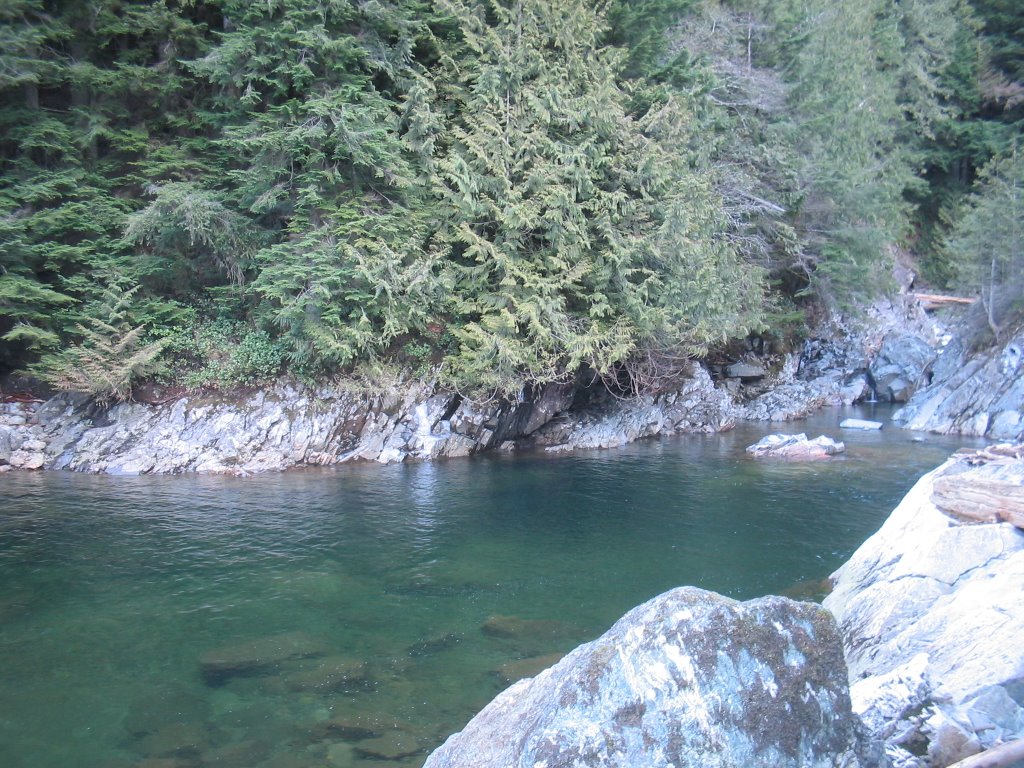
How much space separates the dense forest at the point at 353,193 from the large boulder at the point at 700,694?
47.9 ft

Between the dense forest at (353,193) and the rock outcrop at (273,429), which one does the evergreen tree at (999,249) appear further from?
the rock outcrop at (273,429)

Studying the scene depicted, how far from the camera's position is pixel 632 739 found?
152 inches

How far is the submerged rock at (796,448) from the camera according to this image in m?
20.1

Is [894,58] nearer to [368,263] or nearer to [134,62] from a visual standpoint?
[368,263]

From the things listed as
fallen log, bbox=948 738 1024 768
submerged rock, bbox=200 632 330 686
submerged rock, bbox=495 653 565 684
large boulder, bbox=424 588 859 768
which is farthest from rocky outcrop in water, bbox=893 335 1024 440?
submerged rock, bbox=200 632 330 686

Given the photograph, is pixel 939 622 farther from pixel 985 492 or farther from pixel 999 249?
pixel 999 249

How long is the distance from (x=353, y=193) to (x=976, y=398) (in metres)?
22.6

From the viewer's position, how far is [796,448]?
20453mm

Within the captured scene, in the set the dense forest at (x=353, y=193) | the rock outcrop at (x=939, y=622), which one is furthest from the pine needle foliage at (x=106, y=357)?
the rock outcrop at (x=939, y=622)

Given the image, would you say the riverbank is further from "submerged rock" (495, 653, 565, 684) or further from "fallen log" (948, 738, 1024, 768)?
"fallen log" (948, 738, 1024, 768)

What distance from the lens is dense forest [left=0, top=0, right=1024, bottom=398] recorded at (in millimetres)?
18672

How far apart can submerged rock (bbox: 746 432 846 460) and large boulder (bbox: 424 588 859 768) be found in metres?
17.1

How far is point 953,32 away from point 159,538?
50.1 m

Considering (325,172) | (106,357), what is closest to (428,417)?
(325,172)
